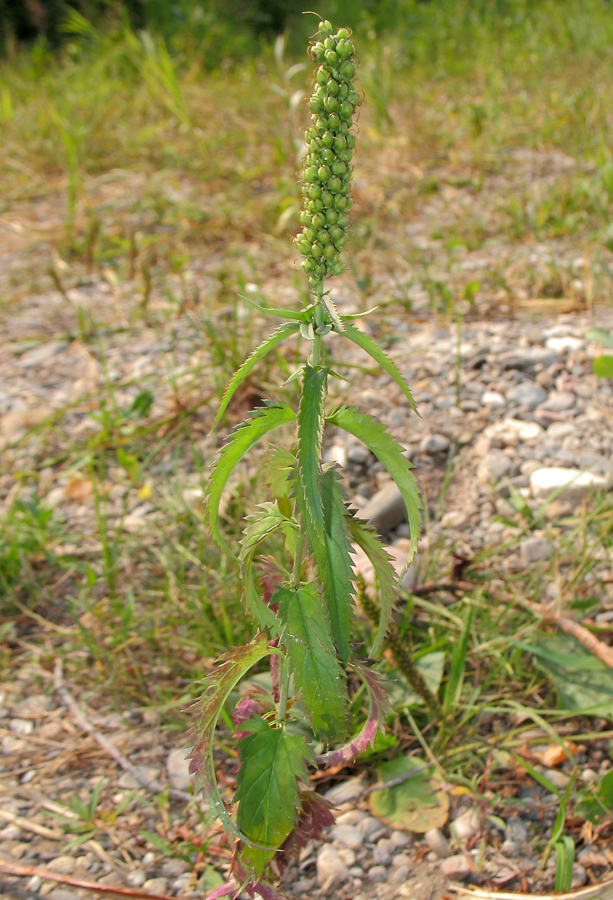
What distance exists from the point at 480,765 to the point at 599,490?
2.59 feet

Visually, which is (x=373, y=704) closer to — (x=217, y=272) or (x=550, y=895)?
(x=550, y=895)

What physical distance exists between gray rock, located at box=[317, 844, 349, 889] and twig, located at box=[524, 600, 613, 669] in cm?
67

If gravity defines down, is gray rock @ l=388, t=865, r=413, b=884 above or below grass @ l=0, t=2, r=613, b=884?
below

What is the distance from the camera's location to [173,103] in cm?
447

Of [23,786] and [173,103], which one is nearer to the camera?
[23,786]

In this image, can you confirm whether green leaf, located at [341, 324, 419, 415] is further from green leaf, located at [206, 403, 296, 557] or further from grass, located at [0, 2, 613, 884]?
grass, located at [0, 2, 613, 884]

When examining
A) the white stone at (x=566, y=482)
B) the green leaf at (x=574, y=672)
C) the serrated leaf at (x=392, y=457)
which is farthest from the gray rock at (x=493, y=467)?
the serrated leaf at (x=392, y=457)

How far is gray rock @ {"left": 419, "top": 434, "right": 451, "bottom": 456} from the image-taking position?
2.25 metres

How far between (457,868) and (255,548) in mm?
743

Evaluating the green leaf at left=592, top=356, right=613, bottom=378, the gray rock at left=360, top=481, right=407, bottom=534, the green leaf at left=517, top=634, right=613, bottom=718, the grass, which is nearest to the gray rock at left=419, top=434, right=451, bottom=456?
the gray rock at left=360, top=481, right=407, bottom=534

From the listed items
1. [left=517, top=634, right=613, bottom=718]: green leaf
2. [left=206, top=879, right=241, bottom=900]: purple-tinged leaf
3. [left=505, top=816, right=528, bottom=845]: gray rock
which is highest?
[left=517, top=634, right=613, bottom=718]: green leaf

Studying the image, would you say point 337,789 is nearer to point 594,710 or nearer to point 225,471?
point 594,710

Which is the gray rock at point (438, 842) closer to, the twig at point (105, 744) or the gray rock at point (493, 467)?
the twig at point (105, 744)

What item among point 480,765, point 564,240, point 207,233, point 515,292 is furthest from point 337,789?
point 207,233
